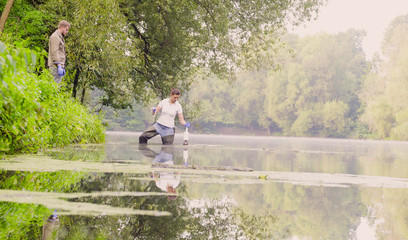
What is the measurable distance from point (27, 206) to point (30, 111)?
350 cm

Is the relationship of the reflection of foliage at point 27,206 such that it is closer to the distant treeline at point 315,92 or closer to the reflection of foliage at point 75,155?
the reflection of foliage at point 75,155

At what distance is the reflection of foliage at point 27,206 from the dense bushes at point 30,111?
0.66 m

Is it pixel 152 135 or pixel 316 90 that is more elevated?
pixel 316 90

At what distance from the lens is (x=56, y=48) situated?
10.8m

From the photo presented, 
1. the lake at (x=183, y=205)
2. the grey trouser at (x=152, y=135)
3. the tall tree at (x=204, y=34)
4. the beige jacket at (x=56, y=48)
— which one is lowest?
the grey trouser at (x=152, y=135)

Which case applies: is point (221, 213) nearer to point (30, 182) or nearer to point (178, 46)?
point (30, 182)

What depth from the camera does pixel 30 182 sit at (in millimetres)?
4859

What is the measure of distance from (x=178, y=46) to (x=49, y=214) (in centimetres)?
1649

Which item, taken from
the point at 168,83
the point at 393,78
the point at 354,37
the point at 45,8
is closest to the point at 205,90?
the point at 354,37

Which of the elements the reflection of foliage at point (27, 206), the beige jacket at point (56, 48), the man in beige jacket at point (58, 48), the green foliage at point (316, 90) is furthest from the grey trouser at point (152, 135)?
the green foliage at point (316, 90)

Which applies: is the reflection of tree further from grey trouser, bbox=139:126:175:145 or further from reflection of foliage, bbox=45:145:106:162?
grey trouser, bbox=139:126:175:145

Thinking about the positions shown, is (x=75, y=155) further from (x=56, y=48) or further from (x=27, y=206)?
(x=27, y=206)

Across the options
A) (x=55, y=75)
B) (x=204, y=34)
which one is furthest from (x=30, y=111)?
(x=204, y=34)

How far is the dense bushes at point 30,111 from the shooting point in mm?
4543
